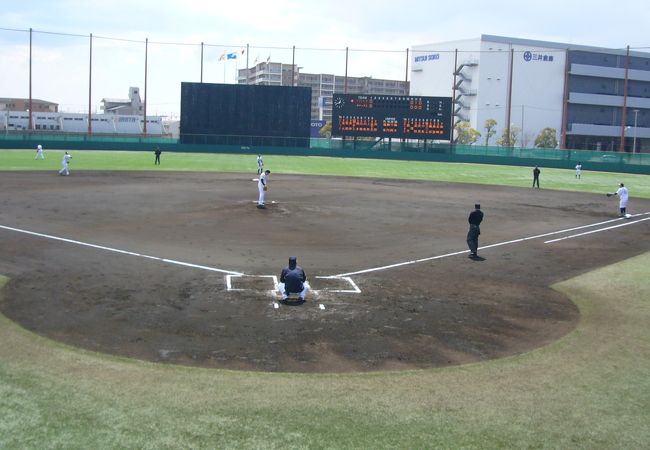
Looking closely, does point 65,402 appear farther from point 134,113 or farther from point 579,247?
point 134,113

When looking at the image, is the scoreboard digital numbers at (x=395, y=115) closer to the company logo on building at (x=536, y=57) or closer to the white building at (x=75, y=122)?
the company logo on building at (x=536, y=57)

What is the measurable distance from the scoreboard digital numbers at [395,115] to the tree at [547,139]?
173 feet

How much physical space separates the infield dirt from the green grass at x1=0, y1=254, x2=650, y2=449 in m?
0.69

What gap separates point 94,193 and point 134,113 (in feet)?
435

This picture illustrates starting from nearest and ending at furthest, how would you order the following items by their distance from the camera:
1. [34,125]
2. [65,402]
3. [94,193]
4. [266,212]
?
[65,402], [266,212], [94,193], [34,125]

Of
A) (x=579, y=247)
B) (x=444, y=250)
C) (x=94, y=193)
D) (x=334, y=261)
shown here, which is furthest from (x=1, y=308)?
(x=94, y=193)

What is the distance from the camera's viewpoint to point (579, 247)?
76.1 ft

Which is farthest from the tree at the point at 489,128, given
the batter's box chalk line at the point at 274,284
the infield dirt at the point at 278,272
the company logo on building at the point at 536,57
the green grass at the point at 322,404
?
the green grass at the point at 322,404

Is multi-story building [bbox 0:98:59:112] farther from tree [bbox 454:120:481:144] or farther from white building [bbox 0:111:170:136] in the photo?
tree [bbox 454:120:481:144]

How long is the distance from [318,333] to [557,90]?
415 ft

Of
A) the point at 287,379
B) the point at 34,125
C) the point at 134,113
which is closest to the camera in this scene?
the point at 287,379

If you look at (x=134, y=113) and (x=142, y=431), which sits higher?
(x=134, y=113)

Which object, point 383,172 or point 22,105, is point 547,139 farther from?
point 22,105

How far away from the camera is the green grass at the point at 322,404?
768 cm
